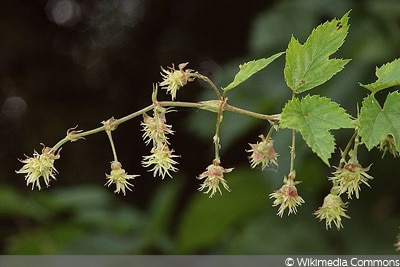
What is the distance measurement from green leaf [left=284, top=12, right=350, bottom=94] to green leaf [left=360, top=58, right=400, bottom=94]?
0.14ft

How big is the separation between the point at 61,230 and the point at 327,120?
4.81 ft

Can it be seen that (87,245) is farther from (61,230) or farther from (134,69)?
(134,69)

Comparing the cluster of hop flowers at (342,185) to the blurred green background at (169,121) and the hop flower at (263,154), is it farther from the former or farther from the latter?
the blurred green background at (169,121)

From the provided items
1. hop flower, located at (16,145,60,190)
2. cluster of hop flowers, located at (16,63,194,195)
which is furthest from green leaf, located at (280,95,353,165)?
hop flower, located at (16,145,60,190)

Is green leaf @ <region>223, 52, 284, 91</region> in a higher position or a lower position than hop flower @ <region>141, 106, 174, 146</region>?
higher

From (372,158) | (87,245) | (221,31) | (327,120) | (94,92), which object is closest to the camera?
(327,120)

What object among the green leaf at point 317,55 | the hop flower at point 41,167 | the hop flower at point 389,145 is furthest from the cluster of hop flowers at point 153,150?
the hop flower at point 389,145

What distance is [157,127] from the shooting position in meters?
0.71

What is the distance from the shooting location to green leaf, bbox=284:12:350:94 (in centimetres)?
72

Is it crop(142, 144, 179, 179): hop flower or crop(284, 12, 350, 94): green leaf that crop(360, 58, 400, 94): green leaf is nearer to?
crop(284, 12, 350, 94): green leaf

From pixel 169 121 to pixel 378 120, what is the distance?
81.6 inches

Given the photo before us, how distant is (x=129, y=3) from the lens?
285cm

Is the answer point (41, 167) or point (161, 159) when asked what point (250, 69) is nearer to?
point (161, 159)
